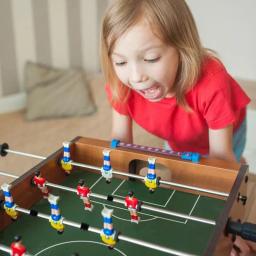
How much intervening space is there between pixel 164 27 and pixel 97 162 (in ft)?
1.30

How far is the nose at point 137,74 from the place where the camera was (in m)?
1.00

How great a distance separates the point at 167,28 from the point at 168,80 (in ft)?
0.49

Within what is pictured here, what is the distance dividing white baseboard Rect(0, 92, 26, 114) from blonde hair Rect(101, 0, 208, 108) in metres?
1.39

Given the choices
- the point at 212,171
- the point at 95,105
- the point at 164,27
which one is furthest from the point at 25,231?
the point at 95,105

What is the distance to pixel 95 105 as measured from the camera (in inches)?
99.0

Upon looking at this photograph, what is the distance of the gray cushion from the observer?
7.90 feet

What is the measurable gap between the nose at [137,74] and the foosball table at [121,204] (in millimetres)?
179

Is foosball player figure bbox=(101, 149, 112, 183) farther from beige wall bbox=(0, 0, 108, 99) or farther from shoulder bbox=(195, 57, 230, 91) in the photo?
beige wall bbox=(0, 0, 108, 99)

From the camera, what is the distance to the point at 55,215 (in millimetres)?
794

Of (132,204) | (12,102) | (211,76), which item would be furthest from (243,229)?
(12,102)

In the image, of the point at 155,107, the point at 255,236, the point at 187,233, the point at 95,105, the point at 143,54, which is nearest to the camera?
the point at 255,236

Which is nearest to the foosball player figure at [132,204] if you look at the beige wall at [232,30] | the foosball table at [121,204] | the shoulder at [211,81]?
the foosball table at [121,204]

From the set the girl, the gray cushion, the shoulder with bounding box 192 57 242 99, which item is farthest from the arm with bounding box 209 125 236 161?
the gray cushion

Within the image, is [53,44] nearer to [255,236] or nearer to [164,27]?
[164,27]
